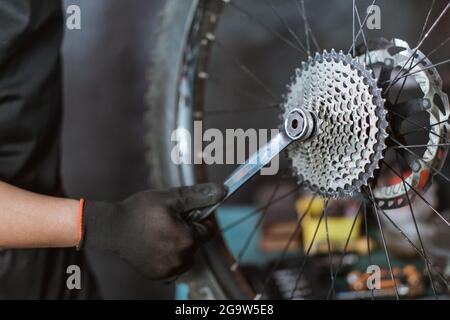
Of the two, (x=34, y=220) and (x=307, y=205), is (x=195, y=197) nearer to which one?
(x=34, y=220)

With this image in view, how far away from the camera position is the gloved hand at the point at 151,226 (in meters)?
0.70

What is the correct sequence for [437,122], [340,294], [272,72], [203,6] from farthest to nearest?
[272,72]
[340,294]
[203,6]
[437,122]

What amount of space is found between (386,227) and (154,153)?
60 cm

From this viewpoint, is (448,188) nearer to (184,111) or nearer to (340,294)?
(340,294)

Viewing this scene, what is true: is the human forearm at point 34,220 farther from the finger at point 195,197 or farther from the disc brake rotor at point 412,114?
the disc brake rotor at point 412,114

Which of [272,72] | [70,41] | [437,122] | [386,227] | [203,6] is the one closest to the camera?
[437,122]

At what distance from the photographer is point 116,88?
1.48 meters

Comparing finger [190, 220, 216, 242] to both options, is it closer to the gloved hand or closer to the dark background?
the gloved hand

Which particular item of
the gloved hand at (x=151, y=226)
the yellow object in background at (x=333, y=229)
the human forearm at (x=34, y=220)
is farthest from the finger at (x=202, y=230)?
the yellow object in background at (x=333, y=229)

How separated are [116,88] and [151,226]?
2.76ft

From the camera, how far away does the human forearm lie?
0.67 metres

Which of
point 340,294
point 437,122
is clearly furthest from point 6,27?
point 340,294

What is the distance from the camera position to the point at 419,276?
3.55 ft

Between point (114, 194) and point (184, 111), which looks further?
point (114, 194)
